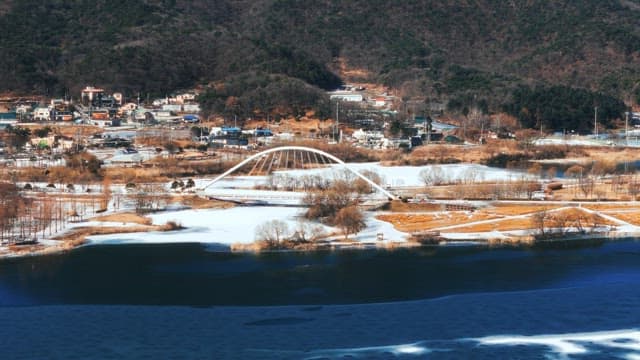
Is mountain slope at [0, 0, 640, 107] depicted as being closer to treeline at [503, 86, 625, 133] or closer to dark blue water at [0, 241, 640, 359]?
treeline at [503, 86, 625, 133]

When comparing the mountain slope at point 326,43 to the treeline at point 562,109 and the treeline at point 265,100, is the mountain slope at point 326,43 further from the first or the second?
the treeline at point 562,109

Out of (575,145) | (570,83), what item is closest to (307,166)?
(575,145)

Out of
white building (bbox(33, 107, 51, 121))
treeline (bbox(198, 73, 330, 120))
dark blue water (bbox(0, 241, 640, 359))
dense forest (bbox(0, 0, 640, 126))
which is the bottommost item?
dark blue water (bbox(0, 241, 640, 359))

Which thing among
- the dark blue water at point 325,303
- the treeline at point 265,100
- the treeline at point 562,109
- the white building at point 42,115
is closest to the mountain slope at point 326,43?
the treeline at point 265,100

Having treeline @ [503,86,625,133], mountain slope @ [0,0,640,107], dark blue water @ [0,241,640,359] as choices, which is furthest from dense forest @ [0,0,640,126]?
dark blue water @ [0,241,640,359]

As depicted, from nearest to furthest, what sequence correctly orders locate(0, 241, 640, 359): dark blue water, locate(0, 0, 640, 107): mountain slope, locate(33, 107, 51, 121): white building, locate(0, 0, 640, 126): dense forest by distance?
locate(0, 241, 640, 359): dark blue water → locate(33, 107, 51, 121): white building → locate(0, 0, 640, 126): dense forest → locate(0, 0, 640, 107): mountain slope

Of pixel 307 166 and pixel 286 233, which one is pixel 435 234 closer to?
pixel 286 233
